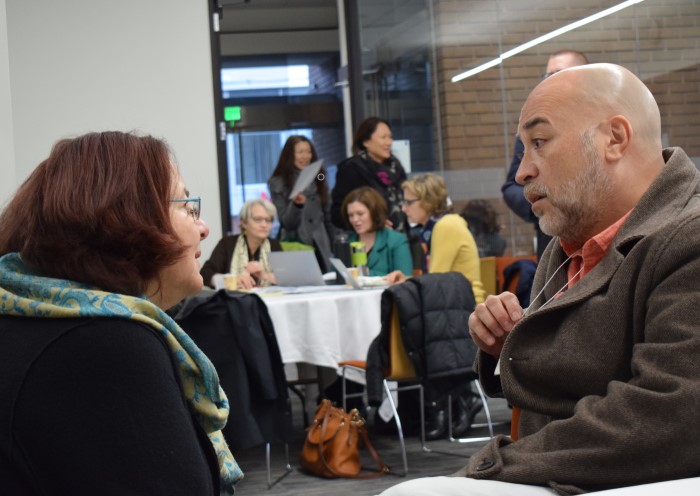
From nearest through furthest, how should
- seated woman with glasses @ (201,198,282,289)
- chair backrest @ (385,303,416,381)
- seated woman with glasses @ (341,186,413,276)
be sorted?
chair backrest @ (385,303,416,381) < seated woman with glasses @ (341,186,413,276) < seated woman with glasses @ (201,198,282,289)

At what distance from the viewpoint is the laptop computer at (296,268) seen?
5926 millimetres

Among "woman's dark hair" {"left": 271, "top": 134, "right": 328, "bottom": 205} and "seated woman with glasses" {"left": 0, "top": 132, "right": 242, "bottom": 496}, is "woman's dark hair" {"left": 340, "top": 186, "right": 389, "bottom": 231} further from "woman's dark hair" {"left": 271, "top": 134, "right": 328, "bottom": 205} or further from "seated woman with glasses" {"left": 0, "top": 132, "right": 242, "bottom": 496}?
"seated woman with glasses" {"left": 0, "top": 132, "right": 242, "bottom": 496}

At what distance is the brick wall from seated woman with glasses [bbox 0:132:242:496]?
213 inches

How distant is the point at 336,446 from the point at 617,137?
3.34 metres

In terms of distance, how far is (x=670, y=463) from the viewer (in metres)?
1.44

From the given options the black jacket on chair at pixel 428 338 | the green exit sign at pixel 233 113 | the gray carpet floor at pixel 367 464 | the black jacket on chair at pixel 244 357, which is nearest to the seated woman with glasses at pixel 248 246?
the gray carpet floor at pixel 367 464

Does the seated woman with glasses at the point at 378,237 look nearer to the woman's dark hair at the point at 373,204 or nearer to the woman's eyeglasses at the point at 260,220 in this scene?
the woman's dark hair at the point at 373,204

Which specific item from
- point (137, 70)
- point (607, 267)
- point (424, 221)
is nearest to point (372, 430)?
point (424, 221)

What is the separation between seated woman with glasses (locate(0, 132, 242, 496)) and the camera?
1.26 metres

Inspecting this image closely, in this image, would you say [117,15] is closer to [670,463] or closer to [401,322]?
[401,322]

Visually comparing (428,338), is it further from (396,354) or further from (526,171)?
A: (526,171)

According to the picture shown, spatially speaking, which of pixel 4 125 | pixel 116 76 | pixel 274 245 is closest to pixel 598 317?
pixel 4 125

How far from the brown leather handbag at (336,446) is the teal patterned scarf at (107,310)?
11.0ft

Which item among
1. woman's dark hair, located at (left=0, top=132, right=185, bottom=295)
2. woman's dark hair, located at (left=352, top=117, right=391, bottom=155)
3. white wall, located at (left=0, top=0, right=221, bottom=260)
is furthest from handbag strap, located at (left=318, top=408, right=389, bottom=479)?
white wall, located at (left=0, top=0, right=221, bottom=260)
